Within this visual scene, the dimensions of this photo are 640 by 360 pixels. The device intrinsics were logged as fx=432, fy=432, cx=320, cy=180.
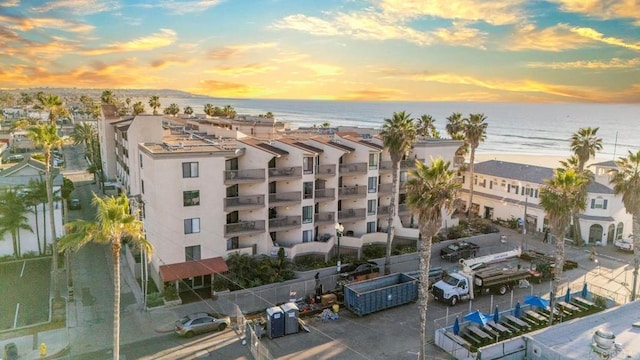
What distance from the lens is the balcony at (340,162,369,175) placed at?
41.4m

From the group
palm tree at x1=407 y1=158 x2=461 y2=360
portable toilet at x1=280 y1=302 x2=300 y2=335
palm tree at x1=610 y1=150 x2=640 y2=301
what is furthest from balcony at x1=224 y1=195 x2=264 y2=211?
palm tree at x1=610 y1=150 x2=640 y2=301

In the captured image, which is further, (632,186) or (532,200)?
(532,200)

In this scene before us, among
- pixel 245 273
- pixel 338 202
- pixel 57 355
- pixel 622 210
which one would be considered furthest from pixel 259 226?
pixel 622 210

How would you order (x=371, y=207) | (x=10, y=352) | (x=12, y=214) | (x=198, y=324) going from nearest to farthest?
(x=10, y=352), (x=198, y=324), (x=12, y=214), (x=371, y=207)

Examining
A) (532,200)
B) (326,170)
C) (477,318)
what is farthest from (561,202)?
(532,200)

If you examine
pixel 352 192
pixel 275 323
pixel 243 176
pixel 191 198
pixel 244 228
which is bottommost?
pixel 275 323

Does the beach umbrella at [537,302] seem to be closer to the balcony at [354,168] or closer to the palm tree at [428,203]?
the palm tree at [428,203]

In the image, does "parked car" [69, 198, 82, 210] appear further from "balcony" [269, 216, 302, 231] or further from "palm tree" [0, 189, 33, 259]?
"balcony" [269, 216, 302, 231]

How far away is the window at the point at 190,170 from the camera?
1284 inches

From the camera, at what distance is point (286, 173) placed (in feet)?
124

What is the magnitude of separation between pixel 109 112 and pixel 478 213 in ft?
174

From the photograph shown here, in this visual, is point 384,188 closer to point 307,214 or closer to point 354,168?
point 354,168

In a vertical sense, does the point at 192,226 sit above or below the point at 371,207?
above

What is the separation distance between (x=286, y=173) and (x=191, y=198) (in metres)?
8.61
